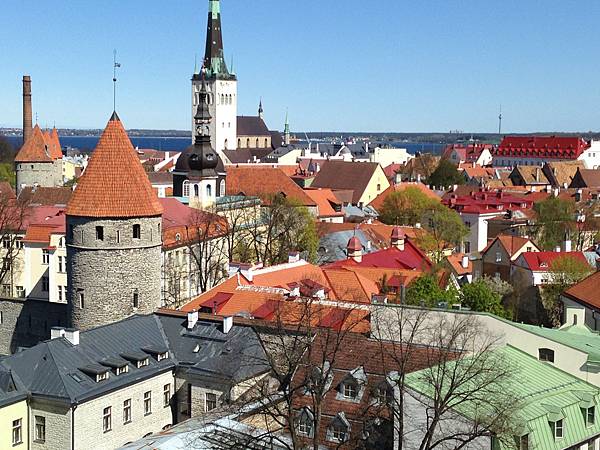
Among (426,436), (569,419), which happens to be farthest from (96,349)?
(569,419)

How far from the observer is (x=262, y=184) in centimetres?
7512

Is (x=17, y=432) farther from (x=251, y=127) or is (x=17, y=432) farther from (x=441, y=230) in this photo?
(x=251, y=127)

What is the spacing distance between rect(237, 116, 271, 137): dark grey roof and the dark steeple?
19.7 m

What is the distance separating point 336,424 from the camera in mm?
23766

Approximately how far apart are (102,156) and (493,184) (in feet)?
223

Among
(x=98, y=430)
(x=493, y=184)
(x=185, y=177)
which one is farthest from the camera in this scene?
(x=493, y=184)

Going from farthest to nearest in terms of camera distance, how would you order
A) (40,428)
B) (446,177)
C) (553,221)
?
(446,177), (553,221), (40,428)

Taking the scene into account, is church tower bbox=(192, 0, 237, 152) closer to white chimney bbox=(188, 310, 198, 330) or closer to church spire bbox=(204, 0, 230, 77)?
church spire bbox=(204, 0, 230, 77)

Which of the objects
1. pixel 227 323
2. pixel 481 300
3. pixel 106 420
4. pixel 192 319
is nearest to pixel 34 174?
pixel 481 300

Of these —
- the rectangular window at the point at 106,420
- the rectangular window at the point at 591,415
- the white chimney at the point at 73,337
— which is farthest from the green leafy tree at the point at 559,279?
the white chimney at the point at 73,337

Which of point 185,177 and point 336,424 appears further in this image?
point 185,177

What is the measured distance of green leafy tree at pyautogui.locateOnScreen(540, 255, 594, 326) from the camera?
140 ft

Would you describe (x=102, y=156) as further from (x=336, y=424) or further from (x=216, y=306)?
(x=336, y=424)

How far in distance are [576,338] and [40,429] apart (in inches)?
604
